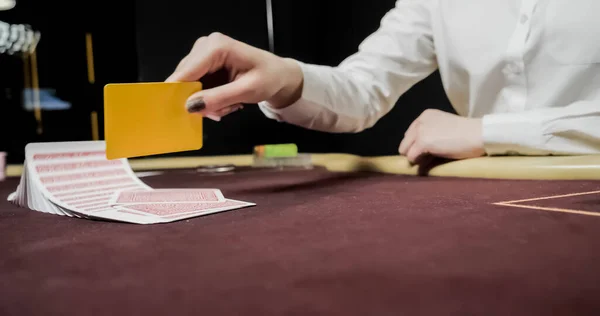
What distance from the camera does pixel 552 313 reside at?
1.01 ft

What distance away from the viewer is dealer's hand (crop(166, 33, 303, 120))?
0.94 meters

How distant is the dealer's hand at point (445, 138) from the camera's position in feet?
3.79

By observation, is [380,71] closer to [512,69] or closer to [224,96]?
[512,69]

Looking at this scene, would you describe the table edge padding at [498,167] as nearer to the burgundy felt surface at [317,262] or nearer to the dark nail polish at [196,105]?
the burgundy felt surface at [317,262]

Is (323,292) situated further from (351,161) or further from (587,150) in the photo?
(351,161)

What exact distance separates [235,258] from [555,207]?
0.43m

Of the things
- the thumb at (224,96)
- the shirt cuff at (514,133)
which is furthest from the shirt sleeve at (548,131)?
the thumb at (224,96)

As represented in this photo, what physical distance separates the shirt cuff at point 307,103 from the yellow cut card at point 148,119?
36 centimetres

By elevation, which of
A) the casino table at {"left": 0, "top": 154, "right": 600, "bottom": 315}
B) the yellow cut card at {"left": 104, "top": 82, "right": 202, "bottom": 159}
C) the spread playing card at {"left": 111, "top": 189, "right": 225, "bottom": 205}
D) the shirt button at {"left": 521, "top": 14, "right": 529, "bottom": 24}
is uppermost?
the shirt button at {"left": 521, "top": 14, "right": 529, "bottom": 24}

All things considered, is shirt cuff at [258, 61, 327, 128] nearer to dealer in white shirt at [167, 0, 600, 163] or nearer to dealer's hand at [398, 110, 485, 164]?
dealer in white shirt at [167, 0, 600, 163]

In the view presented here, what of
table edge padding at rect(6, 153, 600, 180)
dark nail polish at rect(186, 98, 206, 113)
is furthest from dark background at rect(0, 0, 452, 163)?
dark nail polish at rect(186, 98, 206, 113)

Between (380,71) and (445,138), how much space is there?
1.41ft

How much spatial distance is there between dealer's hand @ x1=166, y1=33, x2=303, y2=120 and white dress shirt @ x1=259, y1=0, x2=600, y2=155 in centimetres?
21

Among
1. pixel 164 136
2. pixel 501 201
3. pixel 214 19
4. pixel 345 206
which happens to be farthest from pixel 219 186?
pixel 214 19
